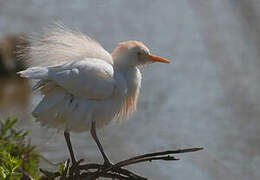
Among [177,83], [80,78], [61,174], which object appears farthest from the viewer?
[177,83]

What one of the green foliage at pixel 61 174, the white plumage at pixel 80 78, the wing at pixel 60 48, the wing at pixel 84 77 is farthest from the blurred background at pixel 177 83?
the green foliage at pixel 61 174

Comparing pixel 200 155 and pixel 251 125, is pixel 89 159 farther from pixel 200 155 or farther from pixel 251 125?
pixel 251 125

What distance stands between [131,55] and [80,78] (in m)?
0.43

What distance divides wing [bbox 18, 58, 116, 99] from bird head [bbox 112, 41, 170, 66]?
16 cm

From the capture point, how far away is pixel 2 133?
346 cm

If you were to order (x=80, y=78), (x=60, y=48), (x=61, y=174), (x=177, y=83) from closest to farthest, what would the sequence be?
(x=61, y=174)
(x=80, y=78)
(x=60, y=48)
(x=177, y=83)

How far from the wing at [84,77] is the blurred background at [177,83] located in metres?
0.54

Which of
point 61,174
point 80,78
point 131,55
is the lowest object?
point 61,174

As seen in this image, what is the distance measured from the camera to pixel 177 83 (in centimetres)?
710

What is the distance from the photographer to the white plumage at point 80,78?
2879 mm

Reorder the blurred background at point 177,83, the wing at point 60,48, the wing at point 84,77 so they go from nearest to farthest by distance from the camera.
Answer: the wing at point 84,77 < the wing at point 60,48 < the blurred background at point 177,83

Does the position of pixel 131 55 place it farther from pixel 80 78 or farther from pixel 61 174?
pixel 61 174

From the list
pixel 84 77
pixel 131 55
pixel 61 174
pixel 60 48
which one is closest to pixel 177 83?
pixel 131 55

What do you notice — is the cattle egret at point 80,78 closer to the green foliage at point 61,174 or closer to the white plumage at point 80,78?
the white plumage at point 80,78
